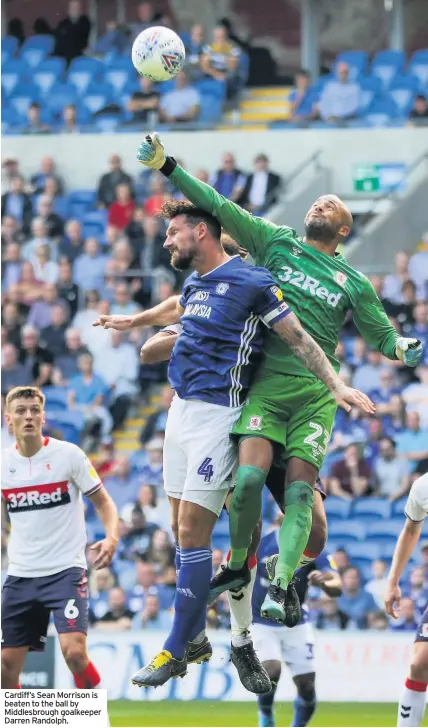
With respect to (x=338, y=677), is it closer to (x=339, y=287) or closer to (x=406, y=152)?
(x=339, y=287)

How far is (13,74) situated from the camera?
22.3 metres

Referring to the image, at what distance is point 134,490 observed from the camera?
52.9 feet

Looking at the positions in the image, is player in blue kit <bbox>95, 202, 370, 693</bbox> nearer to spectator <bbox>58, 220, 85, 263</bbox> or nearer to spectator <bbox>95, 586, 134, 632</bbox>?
spectator <bbox>95, 586, 134, 632</bbox>

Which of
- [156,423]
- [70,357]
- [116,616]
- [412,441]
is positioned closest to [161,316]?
[116,616]

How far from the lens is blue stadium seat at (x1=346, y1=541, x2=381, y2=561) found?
50.1 feet

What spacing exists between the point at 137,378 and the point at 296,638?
684cm

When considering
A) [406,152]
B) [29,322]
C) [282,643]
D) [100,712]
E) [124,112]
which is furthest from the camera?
[124,112]

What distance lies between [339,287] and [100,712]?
9.09ft

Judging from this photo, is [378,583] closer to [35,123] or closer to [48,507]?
[48,507]

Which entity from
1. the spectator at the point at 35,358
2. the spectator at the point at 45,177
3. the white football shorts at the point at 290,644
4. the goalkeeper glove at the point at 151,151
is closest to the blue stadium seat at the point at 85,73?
the spectator at the point at 45,177

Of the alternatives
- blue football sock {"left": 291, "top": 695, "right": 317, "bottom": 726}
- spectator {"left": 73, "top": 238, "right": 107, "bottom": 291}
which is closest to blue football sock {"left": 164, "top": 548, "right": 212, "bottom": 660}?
blue football sock {"left": 291, "top": 695, "right": 317, "bottom": 726}

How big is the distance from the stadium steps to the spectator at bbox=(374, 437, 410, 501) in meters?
7.09

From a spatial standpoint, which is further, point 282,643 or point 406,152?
point 406,152

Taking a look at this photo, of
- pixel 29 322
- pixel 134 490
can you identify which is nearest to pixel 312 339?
pixel 134 490
